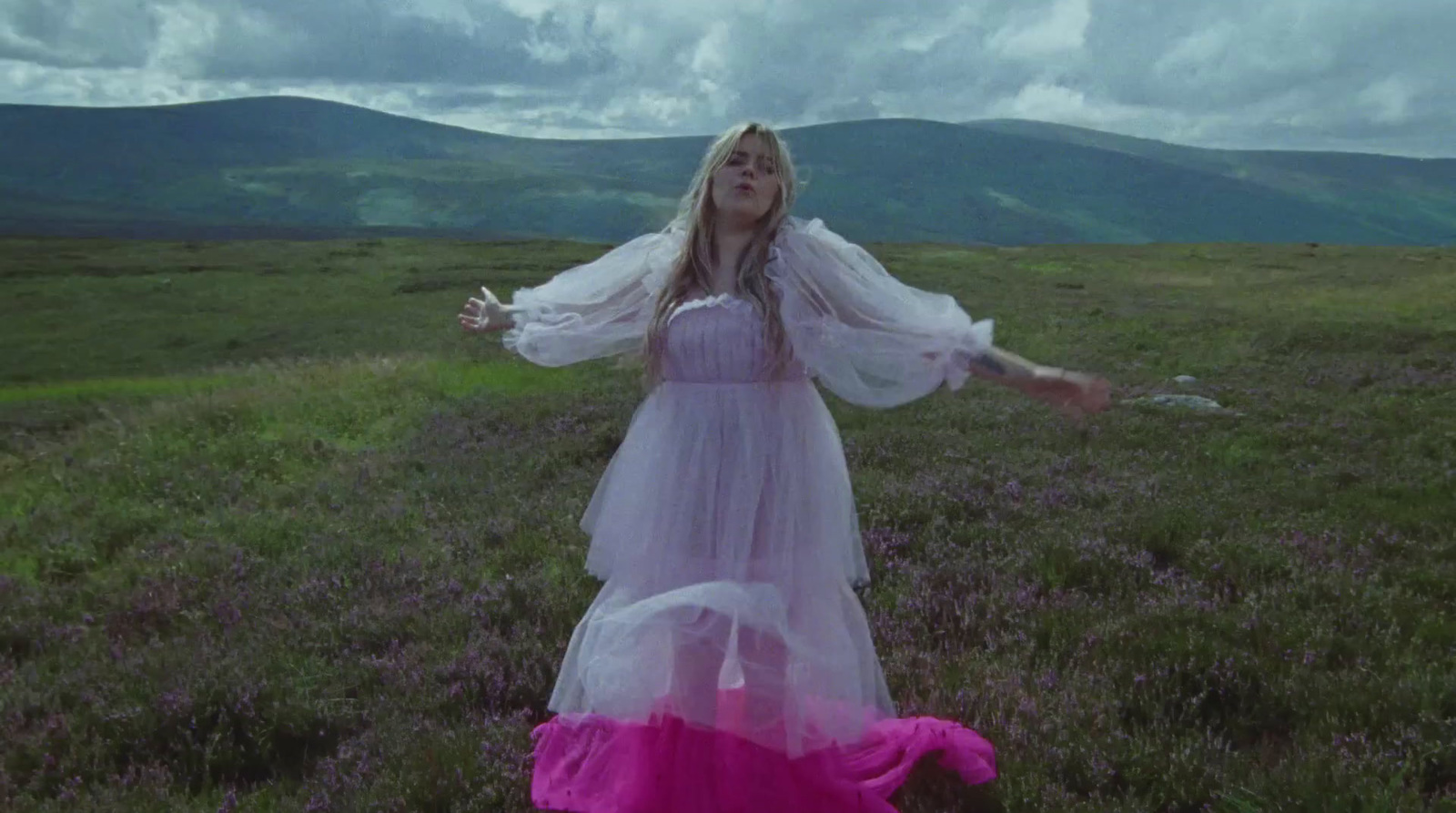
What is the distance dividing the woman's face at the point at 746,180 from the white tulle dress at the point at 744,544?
0.19 metres

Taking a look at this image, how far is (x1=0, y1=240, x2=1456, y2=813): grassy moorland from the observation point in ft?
15.4

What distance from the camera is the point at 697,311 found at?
14.6 feet

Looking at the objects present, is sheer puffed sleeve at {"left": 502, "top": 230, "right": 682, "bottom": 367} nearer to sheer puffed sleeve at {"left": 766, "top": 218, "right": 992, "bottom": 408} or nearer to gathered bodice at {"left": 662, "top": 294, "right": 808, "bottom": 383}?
gathered bodice at {"left": 662, "top": 294, "right": 808, "bottom": 383}

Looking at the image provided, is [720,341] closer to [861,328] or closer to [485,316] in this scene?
[861,328]

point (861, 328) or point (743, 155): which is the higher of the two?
point (743, 155)

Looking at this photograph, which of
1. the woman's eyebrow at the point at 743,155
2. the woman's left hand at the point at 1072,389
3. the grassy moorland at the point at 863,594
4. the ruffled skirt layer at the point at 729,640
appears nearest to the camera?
the woman's left hand at the point at 1072,389

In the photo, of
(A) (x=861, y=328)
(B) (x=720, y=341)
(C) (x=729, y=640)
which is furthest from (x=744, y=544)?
(A) (x=861, y=328)

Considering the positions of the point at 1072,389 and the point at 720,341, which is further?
the point at 720,341

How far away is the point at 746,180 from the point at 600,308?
3.20 feet

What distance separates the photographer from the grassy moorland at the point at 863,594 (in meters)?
4.71

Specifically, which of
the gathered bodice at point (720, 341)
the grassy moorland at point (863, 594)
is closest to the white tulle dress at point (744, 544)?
the gathered bodice at point (720, 341)

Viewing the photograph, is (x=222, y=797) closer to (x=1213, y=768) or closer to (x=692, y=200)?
(x=692, y=200)

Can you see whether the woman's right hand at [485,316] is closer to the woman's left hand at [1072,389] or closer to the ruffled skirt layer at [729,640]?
the ruffled skirt layer at [729,640]

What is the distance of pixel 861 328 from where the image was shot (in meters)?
4.52
